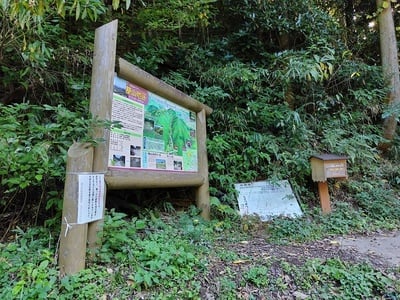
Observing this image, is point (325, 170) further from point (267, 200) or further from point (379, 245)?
point (379, 245)

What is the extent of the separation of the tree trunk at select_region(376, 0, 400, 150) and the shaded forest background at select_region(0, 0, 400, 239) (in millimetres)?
141

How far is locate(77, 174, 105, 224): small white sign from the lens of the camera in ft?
5.99

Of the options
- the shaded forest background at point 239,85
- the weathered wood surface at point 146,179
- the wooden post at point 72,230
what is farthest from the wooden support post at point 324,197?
the wooden post at point 72,230

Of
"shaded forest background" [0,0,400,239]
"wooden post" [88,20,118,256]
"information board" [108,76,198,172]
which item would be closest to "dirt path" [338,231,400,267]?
"shaded forest background" [0,0,400,239]

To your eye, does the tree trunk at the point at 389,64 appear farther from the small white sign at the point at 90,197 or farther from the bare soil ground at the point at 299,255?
the small white sign at the point at 90,197

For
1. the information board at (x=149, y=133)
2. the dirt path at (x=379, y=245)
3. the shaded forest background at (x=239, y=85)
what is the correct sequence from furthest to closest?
the shaded forest background at (x=239, y=85), the dirt path at (x=379, y=245), the information board at (x=149, y=133)

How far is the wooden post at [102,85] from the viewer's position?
2.09 m

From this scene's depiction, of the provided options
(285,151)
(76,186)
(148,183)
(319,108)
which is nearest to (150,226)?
(148,183)

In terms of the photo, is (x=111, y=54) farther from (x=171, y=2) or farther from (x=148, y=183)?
(x=171, y=2)

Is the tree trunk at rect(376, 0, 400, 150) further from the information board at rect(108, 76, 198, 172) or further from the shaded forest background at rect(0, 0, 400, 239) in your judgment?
the information board at rect(108, 76, 198, 172)

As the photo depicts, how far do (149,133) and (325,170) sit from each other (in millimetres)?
2416

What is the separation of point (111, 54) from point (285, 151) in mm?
2927

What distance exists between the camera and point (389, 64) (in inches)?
207

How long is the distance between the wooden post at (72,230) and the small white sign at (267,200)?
2256 millimetres
